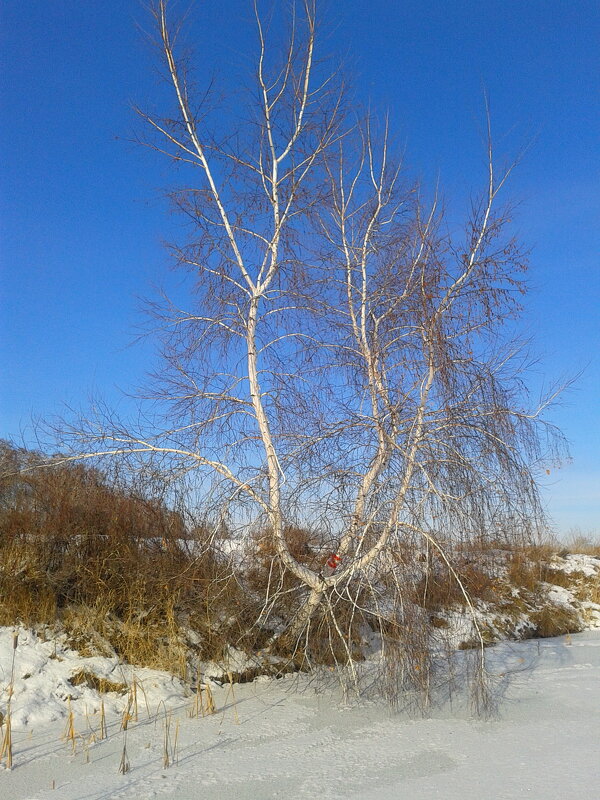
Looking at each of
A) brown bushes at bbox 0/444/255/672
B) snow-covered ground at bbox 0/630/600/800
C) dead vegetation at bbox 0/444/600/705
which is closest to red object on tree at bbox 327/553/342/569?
dead vegetation at bbox 0/444/600/705

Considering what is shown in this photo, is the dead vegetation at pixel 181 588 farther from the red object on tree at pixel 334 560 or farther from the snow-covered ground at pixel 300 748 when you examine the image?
the snow-covered ground at pixel 300 748

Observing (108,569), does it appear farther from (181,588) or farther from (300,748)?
(300,748)

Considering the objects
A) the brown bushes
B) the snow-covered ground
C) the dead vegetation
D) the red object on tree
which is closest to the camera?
the snow-covered ground

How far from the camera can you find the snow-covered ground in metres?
4.51

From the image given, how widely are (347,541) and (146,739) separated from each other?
2.40 meters

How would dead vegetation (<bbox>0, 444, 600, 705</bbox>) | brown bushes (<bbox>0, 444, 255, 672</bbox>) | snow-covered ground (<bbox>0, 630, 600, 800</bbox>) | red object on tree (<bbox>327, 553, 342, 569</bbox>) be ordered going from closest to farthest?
snow-covered ground (<bbox>0, 630, 600, 800</bbox>) → dead vegetation (<bbox>0, 444, 600, 705</bbox>) → red object on tree (<bbox>327, 553, 342, 569</bbox>) → brown bushes (<bbox>0, 444, 255, 672</bbox>)

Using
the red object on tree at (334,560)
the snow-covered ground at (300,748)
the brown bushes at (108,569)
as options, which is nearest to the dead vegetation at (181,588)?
the brown bushes at (108,569)

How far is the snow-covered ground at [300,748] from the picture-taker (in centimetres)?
451

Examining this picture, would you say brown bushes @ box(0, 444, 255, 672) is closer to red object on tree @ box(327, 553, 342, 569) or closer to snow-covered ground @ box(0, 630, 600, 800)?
snow-covered ground @ box(0, 630, 600, 800)

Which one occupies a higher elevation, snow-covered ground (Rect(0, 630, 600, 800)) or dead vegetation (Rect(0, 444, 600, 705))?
dead vegetation (Rect(0, 444, 600, 705))

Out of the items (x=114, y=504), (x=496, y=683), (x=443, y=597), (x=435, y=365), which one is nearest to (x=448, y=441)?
(x=435, y=365)

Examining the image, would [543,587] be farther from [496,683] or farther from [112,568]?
[112,568]

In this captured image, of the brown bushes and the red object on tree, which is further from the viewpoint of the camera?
the brown bushes

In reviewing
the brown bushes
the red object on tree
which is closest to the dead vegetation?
the brown bushes
